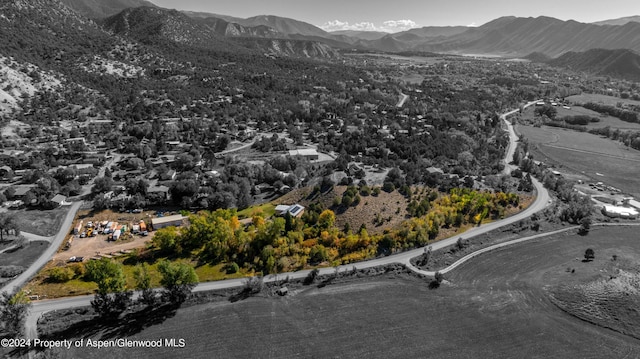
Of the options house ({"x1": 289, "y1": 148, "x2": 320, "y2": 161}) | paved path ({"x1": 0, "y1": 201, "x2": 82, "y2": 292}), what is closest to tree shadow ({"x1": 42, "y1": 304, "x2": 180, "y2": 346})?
paved path ({"x1": 0, "y1": 201, "x2": 82, "y2": 292})

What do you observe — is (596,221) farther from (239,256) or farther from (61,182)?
(61,182)

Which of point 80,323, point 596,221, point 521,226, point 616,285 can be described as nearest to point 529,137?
point 596,221

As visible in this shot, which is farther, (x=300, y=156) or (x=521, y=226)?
(x=300, y=156)

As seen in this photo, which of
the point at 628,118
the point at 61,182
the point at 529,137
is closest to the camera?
the point at 61,182

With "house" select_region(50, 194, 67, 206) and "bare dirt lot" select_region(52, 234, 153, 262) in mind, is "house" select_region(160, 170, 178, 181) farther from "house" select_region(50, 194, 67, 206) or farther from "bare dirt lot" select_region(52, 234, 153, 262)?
"bare dirt lot" select_region(52, 234, 153, 262)

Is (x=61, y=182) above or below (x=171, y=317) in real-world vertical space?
above

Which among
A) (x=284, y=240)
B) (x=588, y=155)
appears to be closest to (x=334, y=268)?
(x=284, y=240)

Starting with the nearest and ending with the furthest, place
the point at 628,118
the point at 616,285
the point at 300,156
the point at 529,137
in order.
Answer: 1. the point at 616,285
2. the point at 300,156
3. the point at 529,137
4. the point at 628,118

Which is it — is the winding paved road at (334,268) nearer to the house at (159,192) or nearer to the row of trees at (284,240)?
the row of trees at (284,240)
